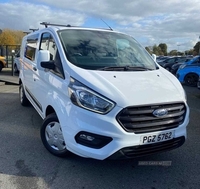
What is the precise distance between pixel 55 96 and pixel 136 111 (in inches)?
48.5

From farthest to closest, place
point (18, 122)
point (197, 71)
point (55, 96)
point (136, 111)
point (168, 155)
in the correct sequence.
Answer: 1. point (197, 71)
2. point (18, 122)
3. point (168, 155)
4. point (55, 96)
5. point (136, 111)

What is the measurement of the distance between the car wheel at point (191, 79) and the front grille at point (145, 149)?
383 inches

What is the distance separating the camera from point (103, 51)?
3.70 metres

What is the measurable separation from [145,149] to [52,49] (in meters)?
Answer: 2.15

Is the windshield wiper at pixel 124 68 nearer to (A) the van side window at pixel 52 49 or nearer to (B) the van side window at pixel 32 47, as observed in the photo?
(A) the van side window at pixel 52 49

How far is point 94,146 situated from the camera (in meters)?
2.74

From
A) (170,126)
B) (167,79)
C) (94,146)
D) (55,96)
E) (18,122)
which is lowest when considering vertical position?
(18,122)

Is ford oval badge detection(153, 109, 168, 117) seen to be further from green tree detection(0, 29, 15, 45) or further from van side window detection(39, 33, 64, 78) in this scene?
green tree detection(0, 29, 15, 45)

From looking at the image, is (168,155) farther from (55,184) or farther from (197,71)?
(197,71)

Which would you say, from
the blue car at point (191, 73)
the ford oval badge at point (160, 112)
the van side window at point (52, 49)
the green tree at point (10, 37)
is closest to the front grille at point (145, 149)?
the ford oval badge at point (160, 112)

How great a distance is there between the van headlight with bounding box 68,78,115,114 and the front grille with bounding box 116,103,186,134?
0.18 m

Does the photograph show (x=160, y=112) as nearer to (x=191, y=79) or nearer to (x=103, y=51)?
(x=103, y=51)

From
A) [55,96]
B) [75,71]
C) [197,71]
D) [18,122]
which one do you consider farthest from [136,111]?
[197,71]

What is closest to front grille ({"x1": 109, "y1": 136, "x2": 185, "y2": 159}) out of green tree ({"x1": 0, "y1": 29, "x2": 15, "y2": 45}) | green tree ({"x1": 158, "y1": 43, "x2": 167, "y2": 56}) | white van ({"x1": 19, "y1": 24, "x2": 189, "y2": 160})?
white van ({"x1": 19, "y1": 24, "x2": 189, "y2": 160})
